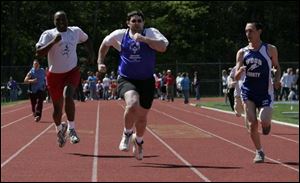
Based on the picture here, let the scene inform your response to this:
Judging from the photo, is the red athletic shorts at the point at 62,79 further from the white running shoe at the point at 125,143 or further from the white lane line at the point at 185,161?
the white lane line at the point at 185,161

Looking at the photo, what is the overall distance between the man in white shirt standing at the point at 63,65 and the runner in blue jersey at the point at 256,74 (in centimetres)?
243

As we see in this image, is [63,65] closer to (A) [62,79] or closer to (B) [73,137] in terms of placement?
(A) [62,79]

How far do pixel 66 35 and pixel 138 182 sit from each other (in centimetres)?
239

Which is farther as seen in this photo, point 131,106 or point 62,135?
point 62,135

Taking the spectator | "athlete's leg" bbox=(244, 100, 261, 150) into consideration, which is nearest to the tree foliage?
the spectator

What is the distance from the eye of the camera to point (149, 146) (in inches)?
585

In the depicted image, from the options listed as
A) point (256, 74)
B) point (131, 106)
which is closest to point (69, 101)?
point (131, 106)

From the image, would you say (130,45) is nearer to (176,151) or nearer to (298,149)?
(176,151)

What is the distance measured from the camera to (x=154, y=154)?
13.3 meters

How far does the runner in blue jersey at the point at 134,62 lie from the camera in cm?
895

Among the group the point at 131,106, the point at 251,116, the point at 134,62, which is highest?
the point at 134,62

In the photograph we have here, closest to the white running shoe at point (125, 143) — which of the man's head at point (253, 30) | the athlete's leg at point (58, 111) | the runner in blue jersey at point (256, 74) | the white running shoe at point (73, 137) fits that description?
the white running shoe at point (73, 137)

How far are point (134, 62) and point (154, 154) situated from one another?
4.36 meters

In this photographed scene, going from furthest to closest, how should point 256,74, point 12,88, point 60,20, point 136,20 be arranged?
point 12,88 < point 256,74 < point 60,20 < point 136,20
